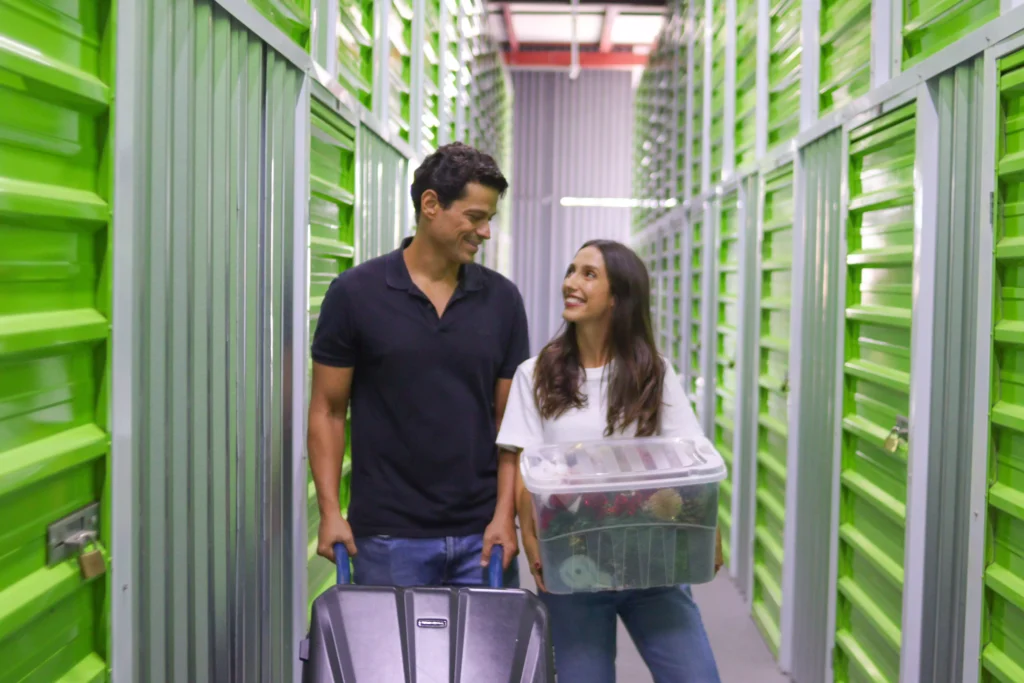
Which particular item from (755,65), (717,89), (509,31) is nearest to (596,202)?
(509,31)

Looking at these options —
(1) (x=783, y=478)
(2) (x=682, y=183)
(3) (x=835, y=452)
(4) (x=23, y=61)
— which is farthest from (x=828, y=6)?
(2) (x=682, y=183)

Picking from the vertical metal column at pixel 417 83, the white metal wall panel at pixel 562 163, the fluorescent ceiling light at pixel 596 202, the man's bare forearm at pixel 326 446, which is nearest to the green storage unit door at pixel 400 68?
the vertical metal column at pixel 417 83

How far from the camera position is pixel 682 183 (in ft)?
26.8

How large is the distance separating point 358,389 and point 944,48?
1787mm

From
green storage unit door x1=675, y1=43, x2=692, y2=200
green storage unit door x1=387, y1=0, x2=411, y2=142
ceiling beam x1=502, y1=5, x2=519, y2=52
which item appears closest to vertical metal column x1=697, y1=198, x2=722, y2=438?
green storage unit door x1=675, y1=43, x2=692, y2=200

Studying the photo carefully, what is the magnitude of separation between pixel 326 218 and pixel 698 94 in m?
4.89

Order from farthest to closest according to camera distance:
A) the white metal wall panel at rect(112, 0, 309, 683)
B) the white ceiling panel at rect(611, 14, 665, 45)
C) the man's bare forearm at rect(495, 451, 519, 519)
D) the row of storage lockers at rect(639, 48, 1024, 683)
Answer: the white ceiling panel at rect(611, 14, 665, 45) < the man's bare forearm at rect(495, 451, 519, 519) < the row of storage lockers at rect(639, 48, 1024, 683) < the white metal wall panel at rect(112, 0, 309, 683)

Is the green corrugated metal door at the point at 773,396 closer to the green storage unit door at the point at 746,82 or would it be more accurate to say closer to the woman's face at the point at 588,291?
the green storage unit door at the point at 746,82

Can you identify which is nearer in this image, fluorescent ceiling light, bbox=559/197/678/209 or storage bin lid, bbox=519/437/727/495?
storage bin lid, bbox=519/437/727/495

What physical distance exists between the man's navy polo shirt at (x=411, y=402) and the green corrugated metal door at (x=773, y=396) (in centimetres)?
232

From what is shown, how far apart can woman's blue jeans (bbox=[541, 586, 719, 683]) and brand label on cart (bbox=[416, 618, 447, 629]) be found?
47 cm

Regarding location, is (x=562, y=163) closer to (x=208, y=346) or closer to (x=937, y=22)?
(x=937, y=22)

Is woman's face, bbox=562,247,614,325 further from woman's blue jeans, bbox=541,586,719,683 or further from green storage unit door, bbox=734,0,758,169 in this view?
green storage unit door, bbox=734,0,758,169

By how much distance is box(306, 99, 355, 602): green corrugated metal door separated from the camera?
3.18 m
